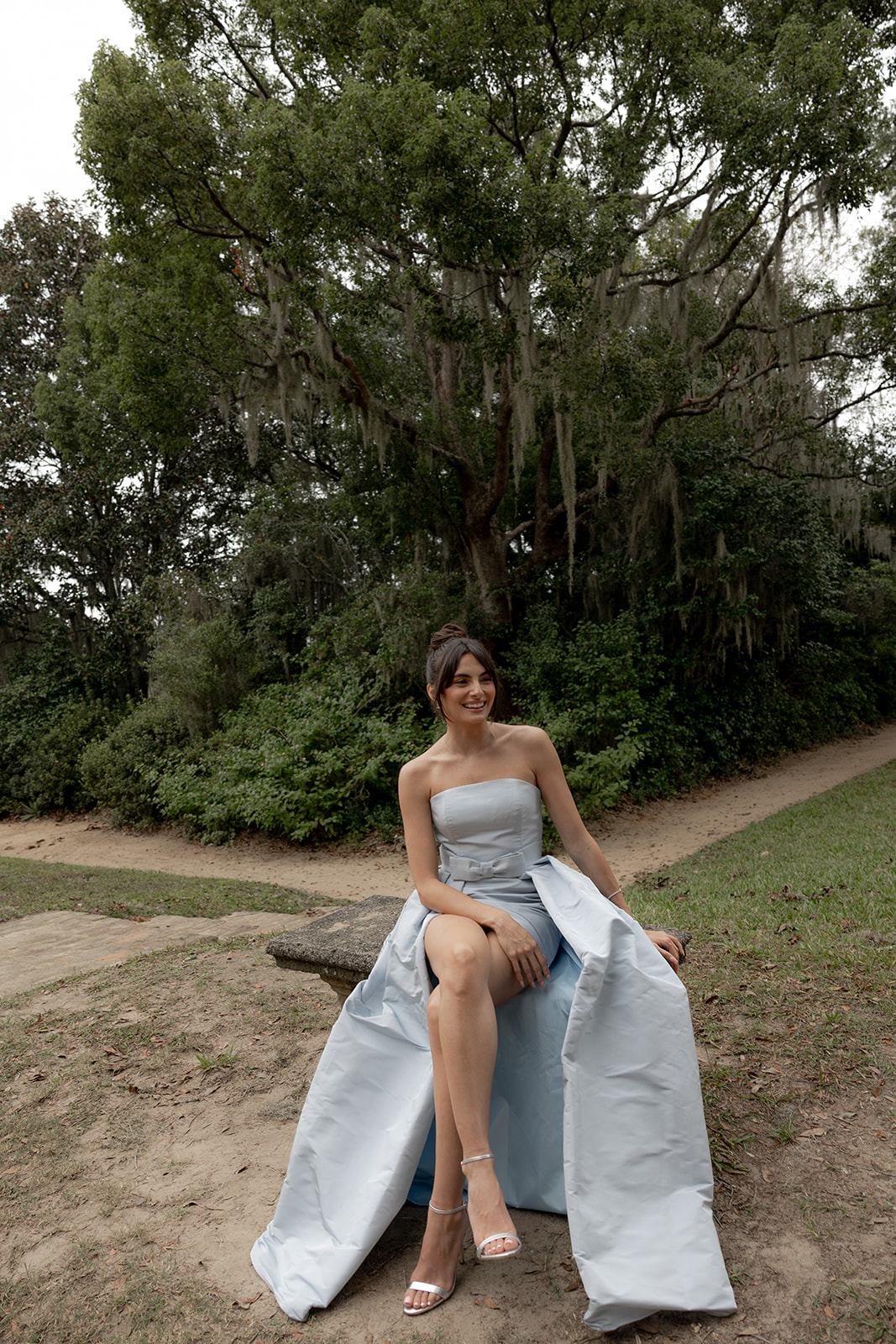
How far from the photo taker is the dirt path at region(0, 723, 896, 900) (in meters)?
8.32

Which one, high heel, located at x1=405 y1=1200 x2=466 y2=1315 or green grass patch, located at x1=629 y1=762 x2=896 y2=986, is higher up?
high heel, located at x1=405 y1=1200 x2=466 y2=1315

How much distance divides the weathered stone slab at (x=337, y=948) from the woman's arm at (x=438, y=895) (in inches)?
14.0

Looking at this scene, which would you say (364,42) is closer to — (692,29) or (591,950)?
(692,29)

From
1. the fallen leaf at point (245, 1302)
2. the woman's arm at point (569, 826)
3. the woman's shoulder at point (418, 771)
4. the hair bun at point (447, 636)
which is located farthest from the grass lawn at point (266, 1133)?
the hair bun at point (447, 636)

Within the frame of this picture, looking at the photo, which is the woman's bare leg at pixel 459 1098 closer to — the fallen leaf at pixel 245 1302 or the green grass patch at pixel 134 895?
the fallen leaf at pixel 245 1302

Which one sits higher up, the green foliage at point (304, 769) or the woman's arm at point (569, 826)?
the woman's arm at point (569, 826)

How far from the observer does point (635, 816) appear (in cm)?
1003

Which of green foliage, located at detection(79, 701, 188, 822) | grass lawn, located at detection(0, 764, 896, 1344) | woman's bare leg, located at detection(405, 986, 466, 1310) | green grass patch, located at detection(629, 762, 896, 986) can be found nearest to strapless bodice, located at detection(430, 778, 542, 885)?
woman's bare leg, located at detection(405, 986, 466, 1310)

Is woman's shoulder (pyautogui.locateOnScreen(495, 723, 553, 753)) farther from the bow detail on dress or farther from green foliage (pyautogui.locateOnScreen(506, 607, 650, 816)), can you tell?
green foliage (pyautogui.locateOnScreen(506, 607, 650, 816))

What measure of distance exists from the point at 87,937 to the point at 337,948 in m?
3.13

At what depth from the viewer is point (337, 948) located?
2.69 meters

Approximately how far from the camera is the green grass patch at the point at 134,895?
20.4ft

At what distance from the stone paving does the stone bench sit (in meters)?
2.04

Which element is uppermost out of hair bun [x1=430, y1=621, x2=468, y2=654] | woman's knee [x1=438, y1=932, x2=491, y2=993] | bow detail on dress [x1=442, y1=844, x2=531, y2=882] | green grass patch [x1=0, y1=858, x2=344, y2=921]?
hair bun [x1=430, y1=621, x2=468, y2=654]
